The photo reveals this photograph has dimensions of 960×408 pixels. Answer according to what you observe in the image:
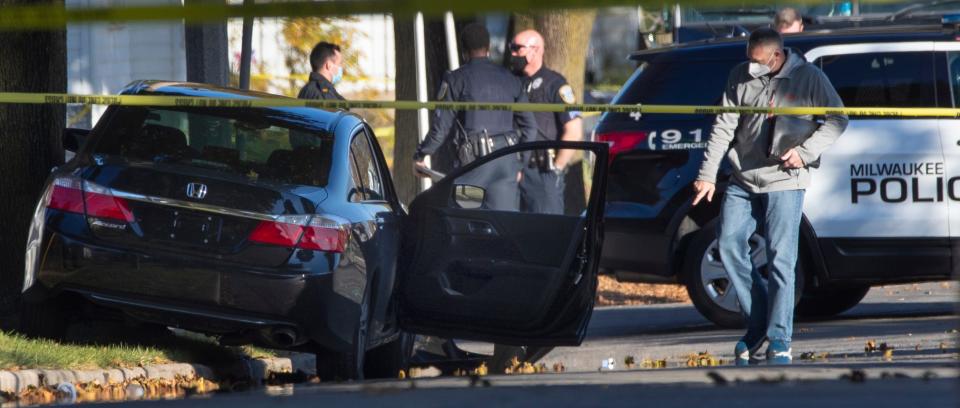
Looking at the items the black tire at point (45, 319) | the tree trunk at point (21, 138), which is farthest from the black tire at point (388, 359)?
the tree trunk at point (21, 138)

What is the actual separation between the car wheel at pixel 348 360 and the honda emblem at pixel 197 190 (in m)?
0.88

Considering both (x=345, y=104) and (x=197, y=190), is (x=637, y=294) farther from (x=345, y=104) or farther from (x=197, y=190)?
(x=197, y=190)

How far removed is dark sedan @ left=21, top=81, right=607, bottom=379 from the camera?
6984 millimetres

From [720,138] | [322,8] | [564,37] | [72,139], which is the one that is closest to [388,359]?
[72,139]

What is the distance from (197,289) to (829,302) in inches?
204

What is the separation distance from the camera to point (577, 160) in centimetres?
1384

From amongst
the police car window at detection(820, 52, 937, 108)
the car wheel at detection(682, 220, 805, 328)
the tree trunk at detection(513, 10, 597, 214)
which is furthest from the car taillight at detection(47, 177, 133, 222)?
the tree trunk at detection(513, 10, 597, 214)

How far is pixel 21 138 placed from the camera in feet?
26.8

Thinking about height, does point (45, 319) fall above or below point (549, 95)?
below

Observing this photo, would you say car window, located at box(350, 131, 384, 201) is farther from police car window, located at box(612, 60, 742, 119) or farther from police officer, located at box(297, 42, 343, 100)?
police car window, located at box(612, 60, 742, 119)

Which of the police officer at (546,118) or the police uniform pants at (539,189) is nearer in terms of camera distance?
the police uniform pants at (539,189)

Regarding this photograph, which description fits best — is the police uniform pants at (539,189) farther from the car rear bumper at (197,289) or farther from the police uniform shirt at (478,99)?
the car rear bumper at (197,289)

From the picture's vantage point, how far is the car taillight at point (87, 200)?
7012mm

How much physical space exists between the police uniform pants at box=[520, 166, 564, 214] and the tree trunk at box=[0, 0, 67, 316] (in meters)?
3.10
